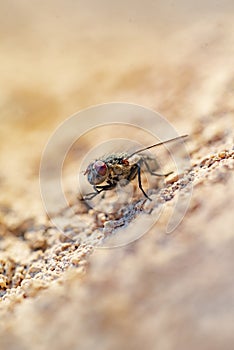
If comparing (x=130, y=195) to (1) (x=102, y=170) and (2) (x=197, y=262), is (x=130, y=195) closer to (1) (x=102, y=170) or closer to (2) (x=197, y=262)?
(1) (x=102, y=170)

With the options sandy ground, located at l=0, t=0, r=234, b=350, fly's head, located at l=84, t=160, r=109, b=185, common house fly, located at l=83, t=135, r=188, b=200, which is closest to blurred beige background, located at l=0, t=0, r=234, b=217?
sandy ground, located at l=0, t=0, r=234, b=350

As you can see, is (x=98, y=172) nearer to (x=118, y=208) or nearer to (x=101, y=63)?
(x=118, y=208)

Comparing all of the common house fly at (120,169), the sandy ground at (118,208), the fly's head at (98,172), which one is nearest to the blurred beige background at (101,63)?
the sandy ground at (118,208)

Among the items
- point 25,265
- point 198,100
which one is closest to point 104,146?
point 198,100

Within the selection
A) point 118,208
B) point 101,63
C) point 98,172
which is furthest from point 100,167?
point 101,63

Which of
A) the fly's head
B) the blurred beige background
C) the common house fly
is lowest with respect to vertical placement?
the fly's head

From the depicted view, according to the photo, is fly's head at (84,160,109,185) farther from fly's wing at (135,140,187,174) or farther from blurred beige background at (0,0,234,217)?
blurred beige background at (0,0,234,217)

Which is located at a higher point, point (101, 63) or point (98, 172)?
point (101, 63)
